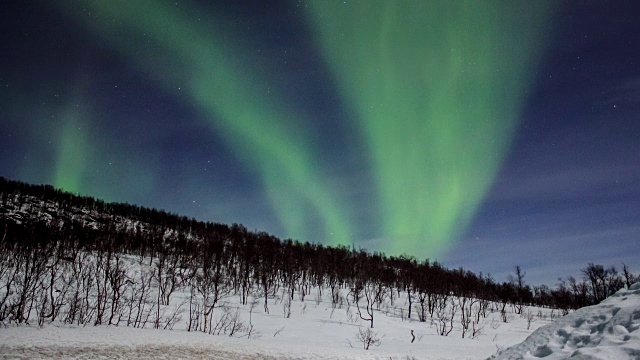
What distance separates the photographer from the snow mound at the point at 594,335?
4.81 m

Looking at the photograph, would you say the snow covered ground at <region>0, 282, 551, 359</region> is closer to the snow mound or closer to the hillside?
the hillside

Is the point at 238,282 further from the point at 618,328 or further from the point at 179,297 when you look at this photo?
the point at 618,328

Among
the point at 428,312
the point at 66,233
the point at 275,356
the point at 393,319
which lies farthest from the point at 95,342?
the point at 66,233

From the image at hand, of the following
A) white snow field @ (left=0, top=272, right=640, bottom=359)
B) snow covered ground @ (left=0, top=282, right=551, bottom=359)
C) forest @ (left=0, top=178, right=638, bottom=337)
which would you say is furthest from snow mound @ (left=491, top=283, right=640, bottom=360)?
forest @ (left=0, top=178, right=638, bottom=337)

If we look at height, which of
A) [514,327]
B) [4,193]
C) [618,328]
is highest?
[4,193]

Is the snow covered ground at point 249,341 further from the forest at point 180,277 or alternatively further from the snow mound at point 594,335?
the snow mound at point 594,335

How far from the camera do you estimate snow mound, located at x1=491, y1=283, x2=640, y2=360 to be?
15.8ft

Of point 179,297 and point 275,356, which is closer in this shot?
point 275,356

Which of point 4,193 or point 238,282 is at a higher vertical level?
point 4,193

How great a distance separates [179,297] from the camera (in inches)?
1911

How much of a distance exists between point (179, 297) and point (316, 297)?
69.1ft

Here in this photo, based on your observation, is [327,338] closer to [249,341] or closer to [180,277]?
[249,341]

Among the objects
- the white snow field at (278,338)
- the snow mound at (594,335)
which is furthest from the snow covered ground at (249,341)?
the snow mound at (594,335)

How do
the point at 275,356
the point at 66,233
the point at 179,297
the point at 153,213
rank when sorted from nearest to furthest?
the point at 275,356
the point at 179,297
the point at 66,233
the point at 153,213
